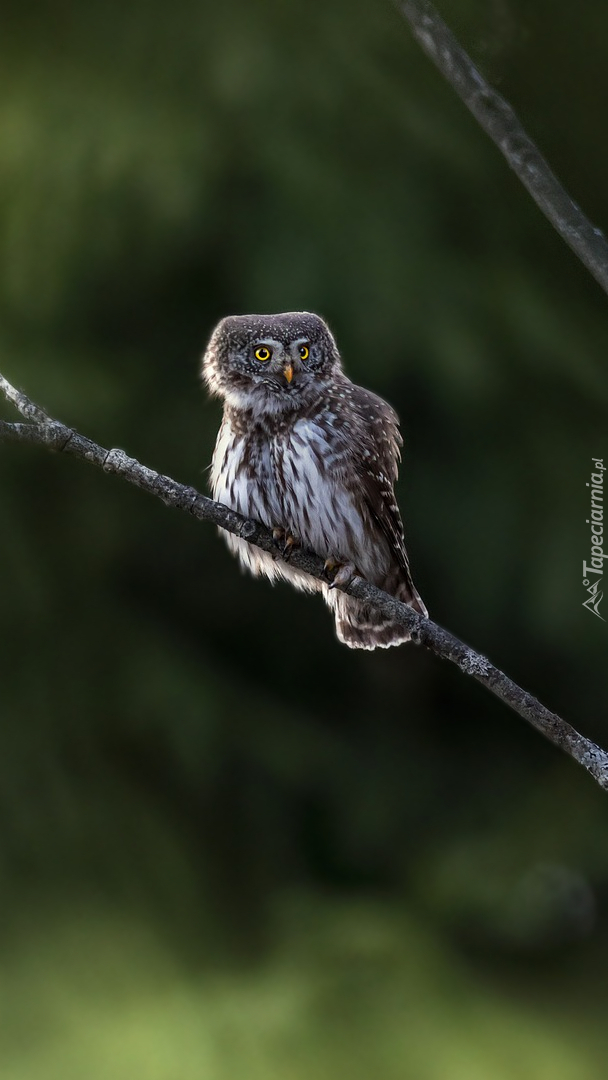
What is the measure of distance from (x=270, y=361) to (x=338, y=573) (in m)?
0.25

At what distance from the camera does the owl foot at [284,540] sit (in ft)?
4.09

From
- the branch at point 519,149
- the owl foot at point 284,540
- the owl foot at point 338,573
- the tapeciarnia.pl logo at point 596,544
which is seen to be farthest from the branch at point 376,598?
the tapeciarnia.pl logo at point 596,544

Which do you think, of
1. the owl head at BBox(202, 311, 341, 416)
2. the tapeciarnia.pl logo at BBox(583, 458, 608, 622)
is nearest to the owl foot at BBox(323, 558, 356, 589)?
the owl head at BBox(202, 311, 341, 416)

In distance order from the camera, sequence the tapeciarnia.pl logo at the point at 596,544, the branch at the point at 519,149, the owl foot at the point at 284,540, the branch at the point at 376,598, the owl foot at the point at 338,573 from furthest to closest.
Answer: the tapeciarnia.pl logo at the point at 596,544
the owl foot at the point at 284,540
the owl foot at the point at 338,573
the branch at the point at 376,598
the branch at the point at 519,149

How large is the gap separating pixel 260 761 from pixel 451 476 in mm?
790

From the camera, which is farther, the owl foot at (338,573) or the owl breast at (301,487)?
the owl breast at (301,487)

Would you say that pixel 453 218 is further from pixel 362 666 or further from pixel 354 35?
pixel 362 666

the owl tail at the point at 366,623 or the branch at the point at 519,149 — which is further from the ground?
the branch at the point at 519,149

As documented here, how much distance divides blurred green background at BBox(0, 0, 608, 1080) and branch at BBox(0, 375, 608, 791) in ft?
2.10

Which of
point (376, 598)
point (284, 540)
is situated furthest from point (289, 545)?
point (376, 598)

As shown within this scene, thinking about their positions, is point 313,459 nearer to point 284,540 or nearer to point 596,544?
point 284,540

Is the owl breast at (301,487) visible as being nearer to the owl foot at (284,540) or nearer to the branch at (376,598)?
the owl foot at (284,540)

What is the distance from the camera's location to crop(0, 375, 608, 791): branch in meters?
0.87

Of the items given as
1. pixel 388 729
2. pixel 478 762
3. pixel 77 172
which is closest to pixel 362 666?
pixel 388 729
